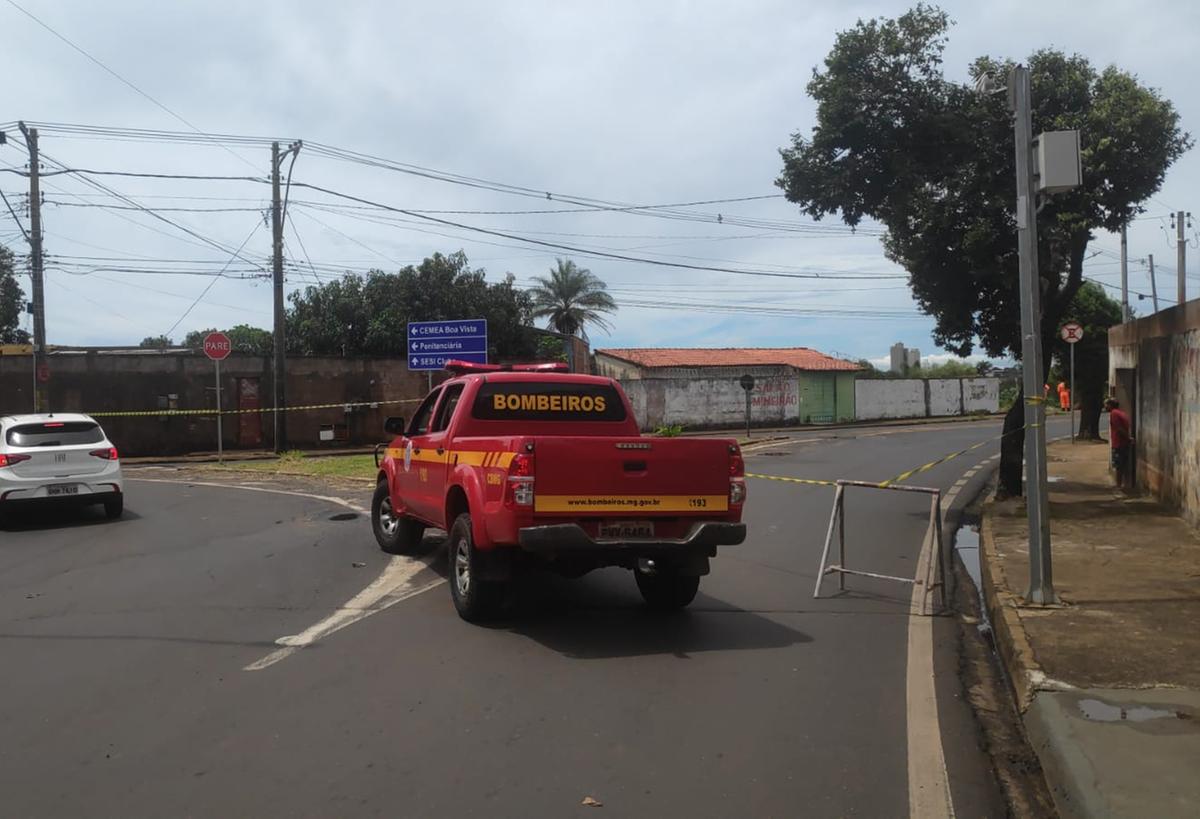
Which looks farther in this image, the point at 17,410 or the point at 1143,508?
the point at 17,410

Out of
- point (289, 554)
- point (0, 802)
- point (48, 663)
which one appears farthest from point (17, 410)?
point (0, 802)

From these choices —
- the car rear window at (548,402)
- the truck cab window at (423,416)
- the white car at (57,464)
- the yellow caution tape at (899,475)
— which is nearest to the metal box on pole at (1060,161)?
the car rear window at (548,402)

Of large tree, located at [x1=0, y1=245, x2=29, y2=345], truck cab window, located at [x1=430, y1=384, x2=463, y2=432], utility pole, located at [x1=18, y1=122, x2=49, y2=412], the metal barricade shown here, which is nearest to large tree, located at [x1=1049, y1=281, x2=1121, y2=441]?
the metal barricade

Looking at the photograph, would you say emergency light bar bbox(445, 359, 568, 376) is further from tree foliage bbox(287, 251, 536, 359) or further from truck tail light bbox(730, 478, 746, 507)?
tree foliage bbox(287, 251, 536, 359)

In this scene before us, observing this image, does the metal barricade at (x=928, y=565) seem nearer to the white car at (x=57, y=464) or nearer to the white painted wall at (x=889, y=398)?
the white car at (x=57, y=464)

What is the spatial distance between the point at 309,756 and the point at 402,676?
53.6 inches

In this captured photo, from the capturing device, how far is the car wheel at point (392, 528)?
10.4m

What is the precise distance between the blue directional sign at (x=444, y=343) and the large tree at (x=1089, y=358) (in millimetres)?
16043

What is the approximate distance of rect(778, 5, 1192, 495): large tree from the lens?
13531 millimetres

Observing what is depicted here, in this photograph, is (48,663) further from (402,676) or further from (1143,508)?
(1143,508)

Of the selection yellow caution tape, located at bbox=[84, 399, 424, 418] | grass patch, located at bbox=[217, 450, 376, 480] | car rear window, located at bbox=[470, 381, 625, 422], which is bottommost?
grass patch, located at bbox=[217, 450, 376, 480]

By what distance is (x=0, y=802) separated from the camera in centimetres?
415

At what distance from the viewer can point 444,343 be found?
24.1 metres

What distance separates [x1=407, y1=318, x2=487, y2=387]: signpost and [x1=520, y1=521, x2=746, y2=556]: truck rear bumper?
1671 cm
